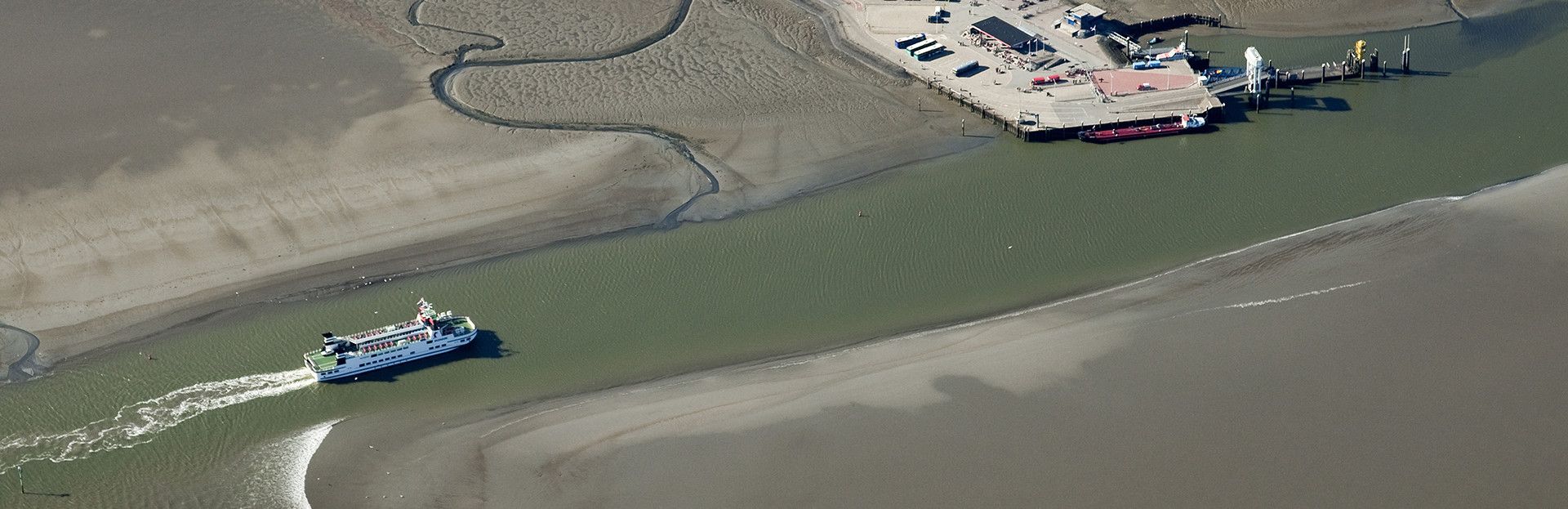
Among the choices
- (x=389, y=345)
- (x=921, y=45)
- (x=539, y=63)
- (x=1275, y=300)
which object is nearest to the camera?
(x=389, y=345)

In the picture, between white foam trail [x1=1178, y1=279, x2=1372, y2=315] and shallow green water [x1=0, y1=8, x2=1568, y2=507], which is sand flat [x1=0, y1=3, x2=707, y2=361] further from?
white foam trail [x1=1178, y1=279, x2=1372, y2=315]

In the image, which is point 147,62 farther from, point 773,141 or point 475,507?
point 475,507

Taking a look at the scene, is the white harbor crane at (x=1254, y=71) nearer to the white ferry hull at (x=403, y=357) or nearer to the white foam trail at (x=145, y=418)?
the white ferry hull at (x=403, y=357)

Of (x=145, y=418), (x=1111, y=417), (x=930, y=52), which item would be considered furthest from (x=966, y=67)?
Answer: (x=145, y=418)

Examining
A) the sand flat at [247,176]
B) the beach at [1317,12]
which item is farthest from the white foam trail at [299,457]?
the beach at [1317,12]

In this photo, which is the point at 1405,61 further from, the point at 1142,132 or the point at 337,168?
the point at 337,168

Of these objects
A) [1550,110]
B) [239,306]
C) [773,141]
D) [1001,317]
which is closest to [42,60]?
[239,306]
